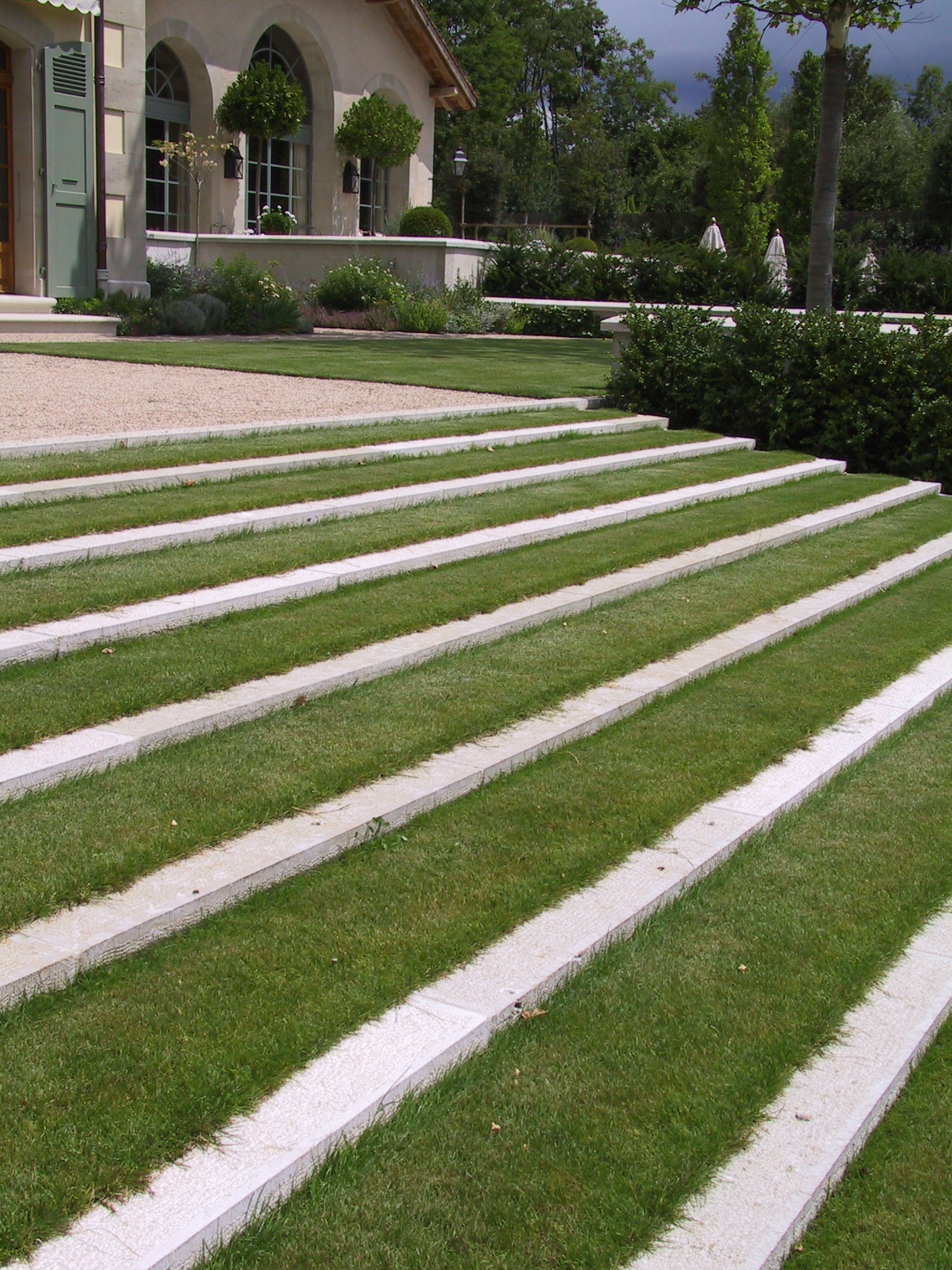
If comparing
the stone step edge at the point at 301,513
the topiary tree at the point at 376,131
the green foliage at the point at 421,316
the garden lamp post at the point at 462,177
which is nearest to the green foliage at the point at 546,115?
the garden lamp post at the point at 462,177

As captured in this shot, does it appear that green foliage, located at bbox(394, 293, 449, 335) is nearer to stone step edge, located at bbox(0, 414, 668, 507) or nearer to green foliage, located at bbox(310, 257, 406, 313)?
green foliage, located at bbox(310, 257, 406, 313)

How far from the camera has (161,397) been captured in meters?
10.1

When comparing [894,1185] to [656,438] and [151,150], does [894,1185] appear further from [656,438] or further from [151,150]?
[151,150]

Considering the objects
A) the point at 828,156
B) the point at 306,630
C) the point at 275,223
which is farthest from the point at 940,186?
the point at 306,630

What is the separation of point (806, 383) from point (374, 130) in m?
19.6

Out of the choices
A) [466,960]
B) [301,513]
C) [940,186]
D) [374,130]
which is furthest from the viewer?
[940,186]

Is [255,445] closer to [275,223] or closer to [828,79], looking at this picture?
[828,79]

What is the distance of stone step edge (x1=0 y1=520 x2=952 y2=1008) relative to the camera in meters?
2.96

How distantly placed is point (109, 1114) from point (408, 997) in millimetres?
756

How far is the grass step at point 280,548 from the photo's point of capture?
5246 mm

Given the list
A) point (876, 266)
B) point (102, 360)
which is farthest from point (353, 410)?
point (876, 266)

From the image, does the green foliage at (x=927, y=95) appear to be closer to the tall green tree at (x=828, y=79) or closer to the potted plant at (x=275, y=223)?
the potted plant at (x=275, y=223)

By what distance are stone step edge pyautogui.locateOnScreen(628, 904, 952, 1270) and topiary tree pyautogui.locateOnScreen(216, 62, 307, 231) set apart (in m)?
25.0

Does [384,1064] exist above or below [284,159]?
below
